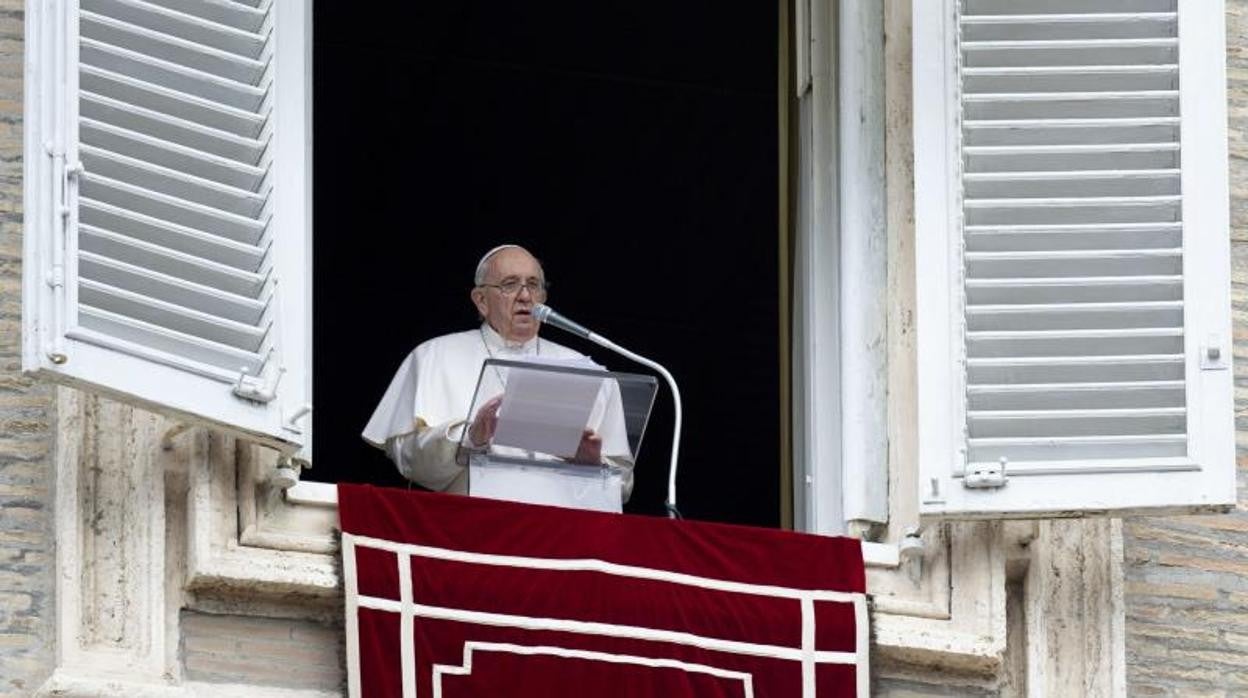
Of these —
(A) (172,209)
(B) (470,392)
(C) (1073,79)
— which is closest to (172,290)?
(A) (172,209)

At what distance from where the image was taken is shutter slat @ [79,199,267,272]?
9.92m

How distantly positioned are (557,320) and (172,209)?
4.23 feet

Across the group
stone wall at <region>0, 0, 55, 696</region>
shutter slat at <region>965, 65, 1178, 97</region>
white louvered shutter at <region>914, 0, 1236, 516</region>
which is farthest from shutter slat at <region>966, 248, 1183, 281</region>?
stone wall at <region>0, 0, 55, 696</region>

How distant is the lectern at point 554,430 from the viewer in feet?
34.6

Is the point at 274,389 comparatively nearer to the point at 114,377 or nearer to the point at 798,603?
the point at 114,377

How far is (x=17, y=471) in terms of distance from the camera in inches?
398

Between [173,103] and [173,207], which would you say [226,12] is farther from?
[173,207]

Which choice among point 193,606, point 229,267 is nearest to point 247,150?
point 229,267

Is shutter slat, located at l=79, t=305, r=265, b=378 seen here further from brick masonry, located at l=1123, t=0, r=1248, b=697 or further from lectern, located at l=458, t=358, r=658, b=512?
brick masonry, located at l=1123, t=0, r=1248, b=697

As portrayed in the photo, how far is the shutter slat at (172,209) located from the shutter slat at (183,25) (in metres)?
0.37

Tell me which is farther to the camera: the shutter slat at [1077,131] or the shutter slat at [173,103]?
the shutter slat at [1077,131]

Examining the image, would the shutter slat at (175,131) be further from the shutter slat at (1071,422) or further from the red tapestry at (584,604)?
the shutter slat at (1071,422)

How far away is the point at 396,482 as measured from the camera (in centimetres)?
1425

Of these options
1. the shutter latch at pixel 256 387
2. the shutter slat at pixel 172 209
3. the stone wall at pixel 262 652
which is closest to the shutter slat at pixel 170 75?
the shutter slat at pixel 172 209
